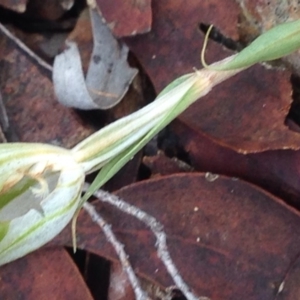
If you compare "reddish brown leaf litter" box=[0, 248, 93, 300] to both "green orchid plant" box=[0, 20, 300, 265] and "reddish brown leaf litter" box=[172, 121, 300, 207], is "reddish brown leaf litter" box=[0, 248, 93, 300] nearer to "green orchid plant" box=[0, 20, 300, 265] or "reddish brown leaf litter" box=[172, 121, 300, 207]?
"green orchid plant" box=[0, 20, 300, 265]

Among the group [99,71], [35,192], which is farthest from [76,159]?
[99,71]

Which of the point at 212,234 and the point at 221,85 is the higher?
the point at 221,85

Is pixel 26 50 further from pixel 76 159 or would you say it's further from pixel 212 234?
pixel 212 234

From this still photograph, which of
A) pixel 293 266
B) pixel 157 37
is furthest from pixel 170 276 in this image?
pixel 157 37

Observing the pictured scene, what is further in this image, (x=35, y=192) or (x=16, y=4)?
(x=16, y=4)

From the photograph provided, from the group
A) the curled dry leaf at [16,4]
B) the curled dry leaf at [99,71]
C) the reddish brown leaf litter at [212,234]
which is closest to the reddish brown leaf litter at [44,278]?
the reddish brown leaf litter at [212,234]

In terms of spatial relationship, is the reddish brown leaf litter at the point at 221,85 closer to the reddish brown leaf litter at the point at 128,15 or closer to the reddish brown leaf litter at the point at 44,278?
the reddish brown leaf litter at the point at 128,15
